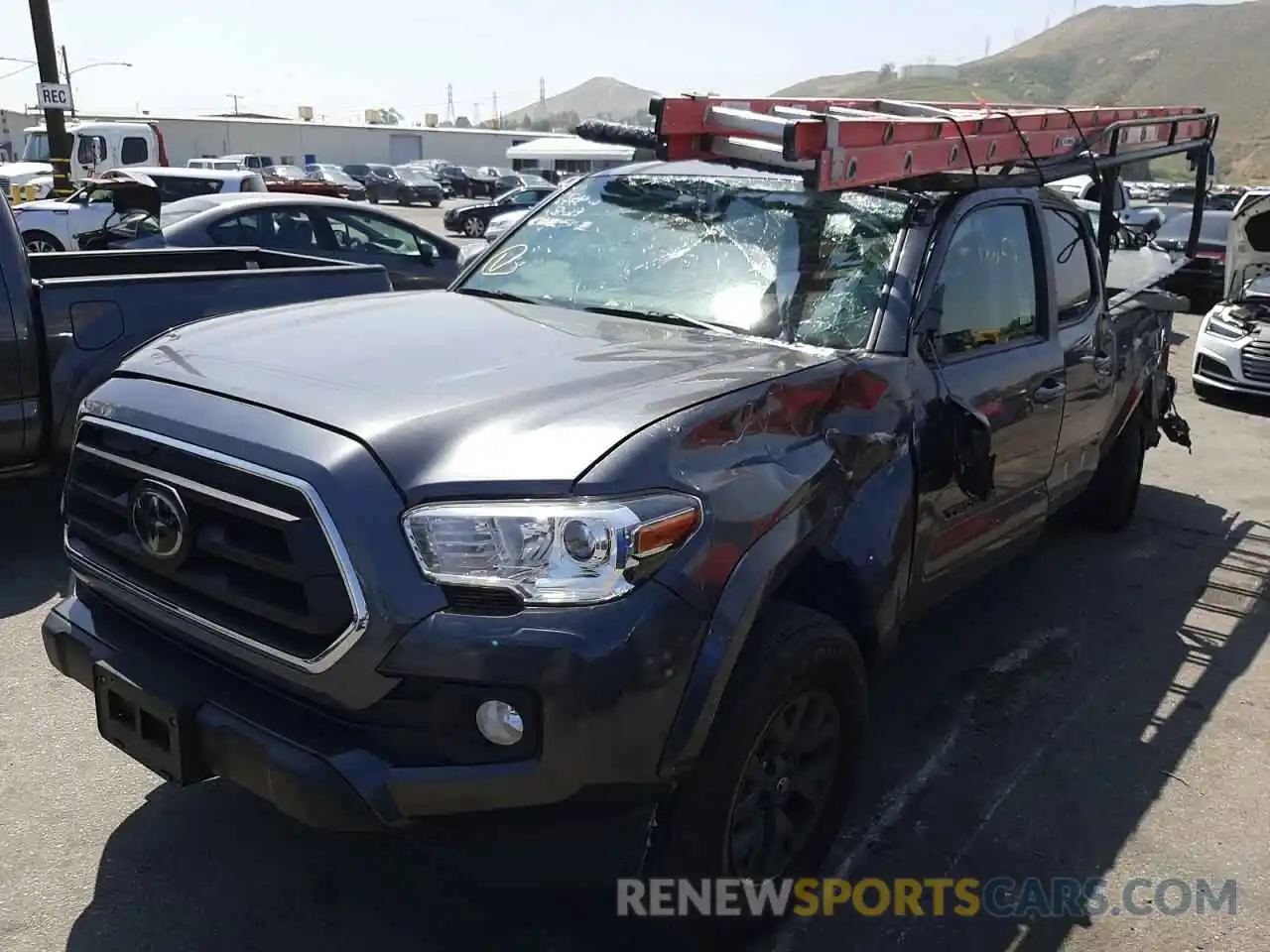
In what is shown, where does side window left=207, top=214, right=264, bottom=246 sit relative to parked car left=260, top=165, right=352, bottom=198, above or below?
above

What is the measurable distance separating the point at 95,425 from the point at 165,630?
548 mm

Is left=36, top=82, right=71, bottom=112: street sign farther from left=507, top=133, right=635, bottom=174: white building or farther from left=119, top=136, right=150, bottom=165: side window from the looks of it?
left=507, top=133, right=635, bottom=174: white building

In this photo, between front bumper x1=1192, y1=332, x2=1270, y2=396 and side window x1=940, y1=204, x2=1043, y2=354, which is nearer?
side window x1=940, y1=204, x2=1043, y2=354

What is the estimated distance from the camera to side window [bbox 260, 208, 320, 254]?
32.7 ft

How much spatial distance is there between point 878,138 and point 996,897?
2.16 metres

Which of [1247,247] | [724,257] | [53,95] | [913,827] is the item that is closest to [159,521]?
[724,257]

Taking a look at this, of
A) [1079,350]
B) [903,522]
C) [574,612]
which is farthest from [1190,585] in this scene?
[574,612]

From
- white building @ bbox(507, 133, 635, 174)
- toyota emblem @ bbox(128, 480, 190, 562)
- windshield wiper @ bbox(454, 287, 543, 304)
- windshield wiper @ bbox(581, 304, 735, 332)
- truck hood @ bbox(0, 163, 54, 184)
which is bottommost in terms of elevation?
white building @ bbox(507, 133, 635, 174)

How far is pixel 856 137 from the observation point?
3145mm

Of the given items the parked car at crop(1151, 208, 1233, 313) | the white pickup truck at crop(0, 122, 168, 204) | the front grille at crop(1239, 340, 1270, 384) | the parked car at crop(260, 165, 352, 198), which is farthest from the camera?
the parked car at crop(260, 165, 352, 198)

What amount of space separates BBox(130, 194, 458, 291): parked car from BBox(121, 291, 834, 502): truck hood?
6.69 metres

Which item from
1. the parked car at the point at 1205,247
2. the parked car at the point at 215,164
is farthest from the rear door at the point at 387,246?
the parked car at the point at 215,164

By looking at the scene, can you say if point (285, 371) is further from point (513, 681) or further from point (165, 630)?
point (513, 681)

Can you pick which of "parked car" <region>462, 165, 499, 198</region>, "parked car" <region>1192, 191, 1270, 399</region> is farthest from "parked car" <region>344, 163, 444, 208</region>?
"parked car" <region>1192, 191, 1270, 399</region>
